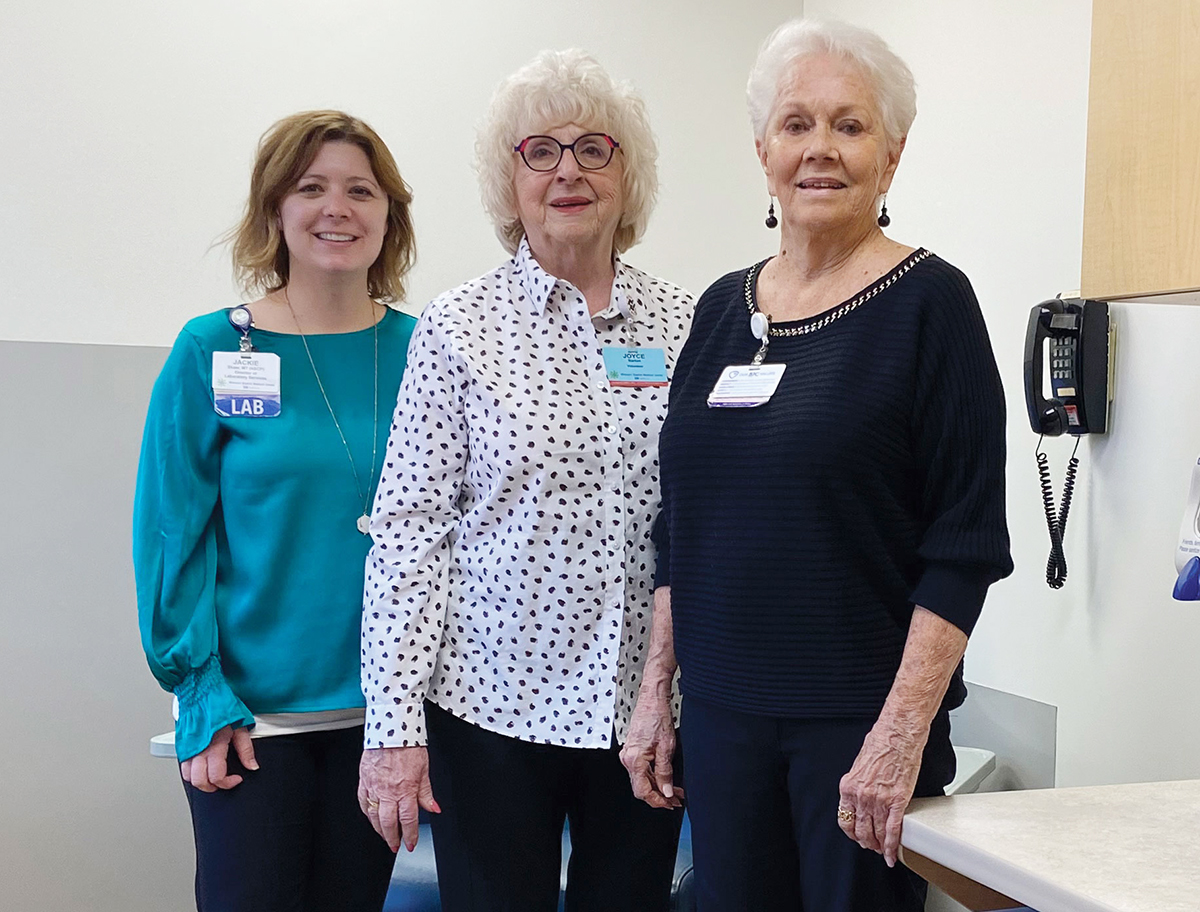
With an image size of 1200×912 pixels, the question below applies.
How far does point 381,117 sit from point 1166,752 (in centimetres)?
249

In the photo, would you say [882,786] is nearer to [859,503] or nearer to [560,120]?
[859,503]

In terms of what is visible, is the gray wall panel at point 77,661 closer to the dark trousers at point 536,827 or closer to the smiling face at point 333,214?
the smiling face at point 333,214

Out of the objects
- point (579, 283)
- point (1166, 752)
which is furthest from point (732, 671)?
point (1166, 752)

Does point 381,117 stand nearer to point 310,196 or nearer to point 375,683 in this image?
point 310,196

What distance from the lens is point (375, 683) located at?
5.24 feet

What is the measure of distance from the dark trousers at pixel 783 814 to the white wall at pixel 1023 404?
1.10 m

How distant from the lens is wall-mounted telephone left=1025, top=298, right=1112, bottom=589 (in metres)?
2.33

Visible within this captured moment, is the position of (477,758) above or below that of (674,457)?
below

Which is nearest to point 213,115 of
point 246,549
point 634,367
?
point 246,549

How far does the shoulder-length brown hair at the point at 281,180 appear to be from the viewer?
1850 millimetres

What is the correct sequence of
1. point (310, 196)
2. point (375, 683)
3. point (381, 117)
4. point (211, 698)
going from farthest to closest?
1. point (381, 117)
2. point (310, 196)
3. point (211, 698)
4. point (375, 683)

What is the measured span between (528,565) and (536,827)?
1.26ft

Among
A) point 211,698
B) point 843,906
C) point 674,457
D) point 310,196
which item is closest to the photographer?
point 843,906

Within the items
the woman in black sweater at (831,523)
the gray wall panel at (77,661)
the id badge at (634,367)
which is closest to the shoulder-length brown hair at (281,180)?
the id badge at (634,367)
